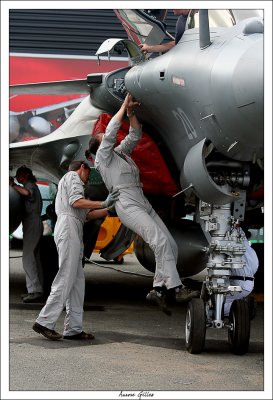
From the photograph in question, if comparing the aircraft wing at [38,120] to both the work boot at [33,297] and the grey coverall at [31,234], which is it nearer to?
the grey coverall at [31,234]

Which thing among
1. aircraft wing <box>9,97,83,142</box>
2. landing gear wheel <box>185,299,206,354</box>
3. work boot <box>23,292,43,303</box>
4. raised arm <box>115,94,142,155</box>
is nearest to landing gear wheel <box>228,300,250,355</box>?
landing gear wheel <box>185,299,206,354</box>

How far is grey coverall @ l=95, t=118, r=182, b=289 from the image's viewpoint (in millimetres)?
6891

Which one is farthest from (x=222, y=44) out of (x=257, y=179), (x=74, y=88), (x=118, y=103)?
(x=74, y=88)

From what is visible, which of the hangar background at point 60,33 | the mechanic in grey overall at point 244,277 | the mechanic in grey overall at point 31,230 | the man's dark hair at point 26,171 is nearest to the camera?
the mechanic in grey overall at point 244,277

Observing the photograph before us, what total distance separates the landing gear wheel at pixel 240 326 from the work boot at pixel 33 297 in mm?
4030

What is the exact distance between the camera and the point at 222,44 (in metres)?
6.03

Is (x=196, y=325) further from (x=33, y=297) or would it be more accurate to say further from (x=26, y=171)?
(x=26, y=171)

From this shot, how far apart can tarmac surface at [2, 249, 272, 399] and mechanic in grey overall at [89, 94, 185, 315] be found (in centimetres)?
60

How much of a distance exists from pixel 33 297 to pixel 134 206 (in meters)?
3.36

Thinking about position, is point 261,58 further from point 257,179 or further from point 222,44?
point 257,179

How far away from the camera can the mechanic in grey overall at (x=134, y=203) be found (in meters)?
6.90

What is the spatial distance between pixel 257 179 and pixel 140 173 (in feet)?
4.81

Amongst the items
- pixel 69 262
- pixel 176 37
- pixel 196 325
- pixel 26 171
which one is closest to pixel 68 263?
pixel 69 262

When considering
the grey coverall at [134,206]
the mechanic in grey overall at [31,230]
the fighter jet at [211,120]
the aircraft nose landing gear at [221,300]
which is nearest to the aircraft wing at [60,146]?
the mechanic in grey overall at [31,230]
